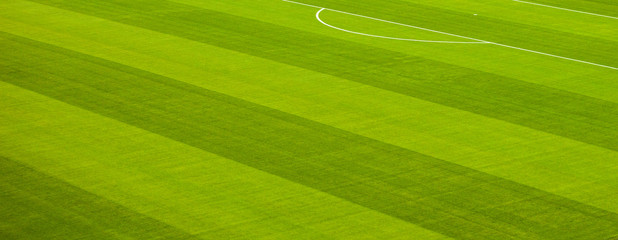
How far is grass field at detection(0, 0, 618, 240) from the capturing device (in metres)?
6.96

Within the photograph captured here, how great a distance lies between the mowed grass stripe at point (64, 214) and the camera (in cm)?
655

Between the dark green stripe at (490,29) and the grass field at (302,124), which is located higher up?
the dark green stripe at (490,29)

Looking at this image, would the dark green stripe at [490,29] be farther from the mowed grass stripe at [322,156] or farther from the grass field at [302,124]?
the mowed grass stripe at [322,156]

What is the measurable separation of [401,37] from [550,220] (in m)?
5.83

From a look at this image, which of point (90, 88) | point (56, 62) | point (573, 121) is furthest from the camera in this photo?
point (56, 62)

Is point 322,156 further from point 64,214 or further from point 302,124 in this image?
point 64,214

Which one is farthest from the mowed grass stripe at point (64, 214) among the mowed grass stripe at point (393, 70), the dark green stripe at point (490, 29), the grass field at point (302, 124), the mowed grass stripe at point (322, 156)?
the dark green stripe at point (490, 29)

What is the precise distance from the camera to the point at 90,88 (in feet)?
32.6

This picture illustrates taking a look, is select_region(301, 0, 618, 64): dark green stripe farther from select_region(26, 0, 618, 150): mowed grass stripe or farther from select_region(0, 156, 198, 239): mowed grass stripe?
select_region(0, 156, 198, 239): mowed grass stripe

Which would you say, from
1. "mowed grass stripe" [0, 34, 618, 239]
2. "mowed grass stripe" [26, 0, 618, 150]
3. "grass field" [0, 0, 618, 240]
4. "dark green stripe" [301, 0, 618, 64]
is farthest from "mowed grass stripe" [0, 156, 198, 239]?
"dark green stripe" [301, 0, 618, 64]

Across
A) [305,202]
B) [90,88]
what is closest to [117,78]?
[90,88]

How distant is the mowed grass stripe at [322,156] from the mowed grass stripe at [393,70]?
149cm

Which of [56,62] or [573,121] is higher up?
[573,121]

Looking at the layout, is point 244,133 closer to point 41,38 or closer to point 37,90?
point 37,90
